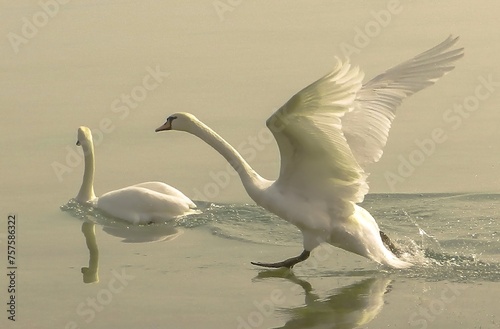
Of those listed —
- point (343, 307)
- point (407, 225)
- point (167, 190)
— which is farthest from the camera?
point (167, 190)

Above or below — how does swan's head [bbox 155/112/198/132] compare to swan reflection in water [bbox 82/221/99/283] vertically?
above

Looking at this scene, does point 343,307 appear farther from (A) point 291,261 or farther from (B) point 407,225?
(B) point 407,225

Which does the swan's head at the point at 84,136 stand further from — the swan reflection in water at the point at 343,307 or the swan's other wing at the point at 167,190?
the swan reflection in water at the point at 343,307

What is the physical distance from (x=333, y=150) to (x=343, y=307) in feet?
3.48

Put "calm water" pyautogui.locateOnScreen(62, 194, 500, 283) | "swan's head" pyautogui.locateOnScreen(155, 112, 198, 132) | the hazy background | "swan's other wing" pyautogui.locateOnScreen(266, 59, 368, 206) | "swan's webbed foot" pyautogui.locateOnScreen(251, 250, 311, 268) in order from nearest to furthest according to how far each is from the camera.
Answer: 1. "swan's other wing" pyautogui.locateOnScreen(266, 59, 368, 206)
2. "swan's webbed foot" pyautogui.locateOnScreen(251, 250, 311, 268)
3. "swan's head" pyautogui.locateOnScreen(155, 112, 198, 132)
4. "calm water" pyautogui.locateOnScreen(62, 194, 500, 283)
5. the hazy background

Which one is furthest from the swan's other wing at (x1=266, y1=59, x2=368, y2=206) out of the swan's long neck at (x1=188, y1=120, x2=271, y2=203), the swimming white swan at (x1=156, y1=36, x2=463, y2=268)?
the swan's long neck at (x1=188, y1=120, x2=271, y2=203)

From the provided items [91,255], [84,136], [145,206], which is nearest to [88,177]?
[84,136]

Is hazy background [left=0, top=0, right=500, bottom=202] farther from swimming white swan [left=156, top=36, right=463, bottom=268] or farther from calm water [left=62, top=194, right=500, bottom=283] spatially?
swimming white swan [left=156, top=36, right=463, bottom=268]

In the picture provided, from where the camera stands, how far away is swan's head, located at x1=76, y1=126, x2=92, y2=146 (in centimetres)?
1191

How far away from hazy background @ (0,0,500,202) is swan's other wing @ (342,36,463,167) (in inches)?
58.9

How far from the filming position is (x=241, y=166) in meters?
9.07

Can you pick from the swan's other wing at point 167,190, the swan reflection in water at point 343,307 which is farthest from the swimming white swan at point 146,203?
the swan reflection in water at point 343,307

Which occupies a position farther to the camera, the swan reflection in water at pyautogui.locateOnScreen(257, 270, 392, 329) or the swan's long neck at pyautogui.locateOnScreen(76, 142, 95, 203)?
the swan's long neck at pyautogui.locateOnScreen(76, 142, 95, 203)

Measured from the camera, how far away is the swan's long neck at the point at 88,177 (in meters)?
11.5
